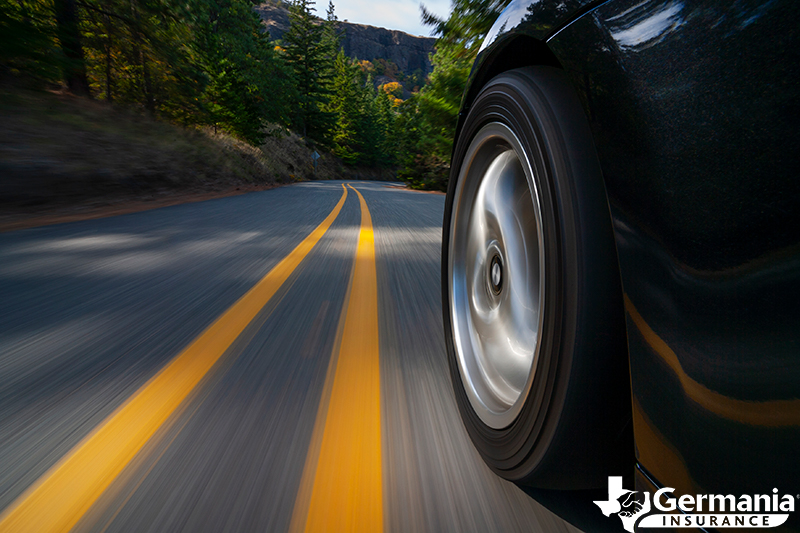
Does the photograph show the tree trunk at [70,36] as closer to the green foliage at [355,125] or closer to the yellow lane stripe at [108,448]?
the yellow lane stripe at [108,448]

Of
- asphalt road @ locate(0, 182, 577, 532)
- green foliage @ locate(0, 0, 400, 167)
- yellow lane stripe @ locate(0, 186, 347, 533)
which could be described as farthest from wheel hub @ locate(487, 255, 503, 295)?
green foliage @ locate(0, 0, 400, 167)

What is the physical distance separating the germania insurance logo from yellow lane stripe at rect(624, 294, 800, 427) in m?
0.09

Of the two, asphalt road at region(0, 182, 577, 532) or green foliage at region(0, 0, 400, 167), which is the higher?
green foliage at region(0, 0, 400, 167)

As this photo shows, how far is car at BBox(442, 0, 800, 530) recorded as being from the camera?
1.87 ft

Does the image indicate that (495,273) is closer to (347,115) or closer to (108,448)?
(108,448)

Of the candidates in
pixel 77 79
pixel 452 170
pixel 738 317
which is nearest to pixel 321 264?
pixel 452 170

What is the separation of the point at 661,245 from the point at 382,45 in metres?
197

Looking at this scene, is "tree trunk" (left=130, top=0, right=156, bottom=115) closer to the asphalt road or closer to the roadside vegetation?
the roadside vegetation

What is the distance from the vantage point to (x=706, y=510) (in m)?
0.65

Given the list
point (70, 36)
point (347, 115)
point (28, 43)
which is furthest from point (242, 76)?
point (347, 115)

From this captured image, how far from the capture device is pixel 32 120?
372 inches

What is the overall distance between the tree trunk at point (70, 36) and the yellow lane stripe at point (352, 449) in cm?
1266

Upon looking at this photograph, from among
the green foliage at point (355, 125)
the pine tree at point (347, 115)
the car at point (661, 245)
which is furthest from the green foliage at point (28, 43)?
the pine tree at point (347, 115)

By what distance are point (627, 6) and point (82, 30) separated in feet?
54.1
